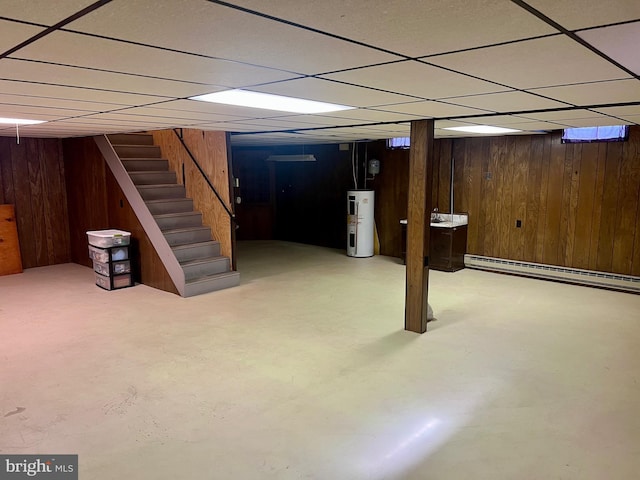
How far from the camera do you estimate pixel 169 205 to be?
6672mm

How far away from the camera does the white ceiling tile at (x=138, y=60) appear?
1.57 m

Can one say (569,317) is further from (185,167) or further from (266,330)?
(185,167)

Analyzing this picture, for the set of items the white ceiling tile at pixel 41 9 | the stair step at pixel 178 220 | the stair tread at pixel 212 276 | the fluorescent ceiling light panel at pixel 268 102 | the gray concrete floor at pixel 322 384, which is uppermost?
the fluorescent ceiling light panel at pixel 268 102

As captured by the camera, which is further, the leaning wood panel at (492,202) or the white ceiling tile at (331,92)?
the leaning wood panel at (492,202)

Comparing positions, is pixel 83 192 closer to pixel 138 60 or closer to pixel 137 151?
pixel 137 151

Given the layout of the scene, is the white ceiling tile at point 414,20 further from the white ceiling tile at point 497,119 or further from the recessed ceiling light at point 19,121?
the recessed ceiling light at point 19,121

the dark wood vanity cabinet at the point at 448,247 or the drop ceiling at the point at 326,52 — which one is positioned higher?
the drop ceiling at the point at 326,52

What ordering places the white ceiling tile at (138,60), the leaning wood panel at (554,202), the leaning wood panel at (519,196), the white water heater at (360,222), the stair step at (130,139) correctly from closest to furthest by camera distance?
the white ceiling tile at (138,60) < the leaning wood panel at (554,202) < the leaning wood panel at (519,196) < the stair step at (130,139) < the white water heater at (360,222)

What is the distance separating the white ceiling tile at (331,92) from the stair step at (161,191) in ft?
14.5

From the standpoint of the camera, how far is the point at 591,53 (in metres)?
1.73

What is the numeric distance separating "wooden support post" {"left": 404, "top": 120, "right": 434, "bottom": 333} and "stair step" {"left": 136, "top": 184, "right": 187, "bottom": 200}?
154 inches

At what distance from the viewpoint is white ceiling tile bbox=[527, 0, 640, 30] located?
Answer: 119cm

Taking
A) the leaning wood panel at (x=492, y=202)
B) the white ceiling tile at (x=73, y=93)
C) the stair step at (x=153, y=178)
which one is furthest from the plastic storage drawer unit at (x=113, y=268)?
the leaning wood panel at (x=492, y=202)

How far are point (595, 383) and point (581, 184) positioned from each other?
141 inches
